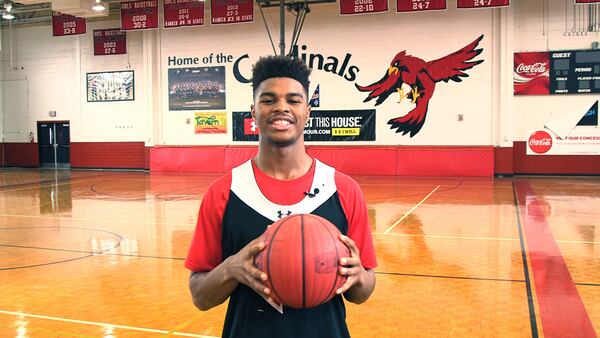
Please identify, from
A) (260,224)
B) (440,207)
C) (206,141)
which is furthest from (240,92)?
(260,224)

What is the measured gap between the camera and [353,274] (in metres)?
1.63

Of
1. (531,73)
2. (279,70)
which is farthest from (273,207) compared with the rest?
(531,73)

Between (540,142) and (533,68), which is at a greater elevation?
(533,68)

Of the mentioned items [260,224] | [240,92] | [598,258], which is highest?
[240,92]

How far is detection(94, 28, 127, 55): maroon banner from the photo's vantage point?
1992 centimetres

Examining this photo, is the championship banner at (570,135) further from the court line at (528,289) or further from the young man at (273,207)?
the young man at (273,207)

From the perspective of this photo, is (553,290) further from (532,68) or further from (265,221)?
(532,68)

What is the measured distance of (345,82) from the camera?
1770 centimetres

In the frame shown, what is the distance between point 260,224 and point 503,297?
3478 mm

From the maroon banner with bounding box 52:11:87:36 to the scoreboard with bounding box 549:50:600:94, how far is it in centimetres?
1445

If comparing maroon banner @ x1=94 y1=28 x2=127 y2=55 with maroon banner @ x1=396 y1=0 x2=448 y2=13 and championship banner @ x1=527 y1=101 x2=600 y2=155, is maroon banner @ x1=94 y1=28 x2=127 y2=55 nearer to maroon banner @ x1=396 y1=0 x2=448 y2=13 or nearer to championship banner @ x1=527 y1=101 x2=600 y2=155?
maroon banner @ x1=396 y1=0 x2=448 y2=13

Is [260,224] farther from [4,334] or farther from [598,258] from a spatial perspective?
[598,258]

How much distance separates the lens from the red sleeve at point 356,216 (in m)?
1.86

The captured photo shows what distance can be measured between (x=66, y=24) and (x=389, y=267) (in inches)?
644
